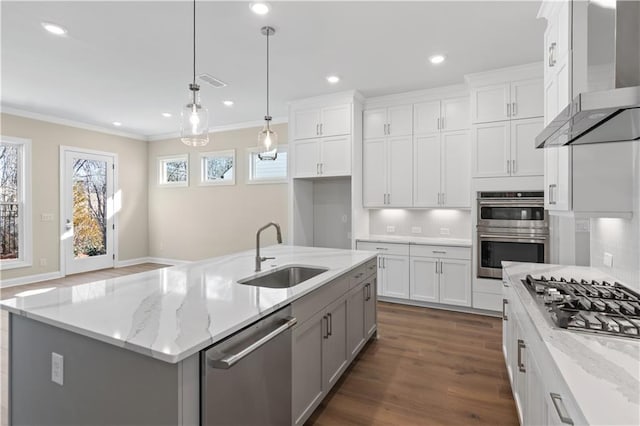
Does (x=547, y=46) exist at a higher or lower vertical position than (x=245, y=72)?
lower

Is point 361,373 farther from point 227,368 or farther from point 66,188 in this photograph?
point 66,188

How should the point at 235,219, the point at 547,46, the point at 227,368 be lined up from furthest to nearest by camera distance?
1. the point at 235,219
2. the point at 547,46
3. the point at 227,368

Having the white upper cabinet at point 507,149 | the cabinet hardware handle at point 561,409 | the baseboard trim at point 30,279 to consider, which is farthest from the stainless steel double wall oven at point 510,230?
the baseboard trim at point 30,279

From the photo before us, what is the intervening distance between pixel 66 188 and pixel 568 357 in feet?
24.9

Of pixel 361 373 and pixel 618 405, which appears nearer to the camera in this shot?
pixel 618 405

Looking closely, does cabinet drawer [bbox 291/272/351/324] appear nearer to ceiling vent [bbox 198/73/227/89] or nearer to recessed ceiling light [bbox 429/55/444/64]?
recessed ceiling light [bbox 429/55/444/64]

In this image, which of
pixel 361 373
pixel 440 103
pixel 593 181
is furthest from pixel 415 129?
pixel 361 373

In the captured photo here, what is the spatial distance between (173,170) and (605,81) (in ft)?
24.7

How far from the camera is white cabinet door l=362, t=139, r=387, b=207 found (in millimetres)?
4809

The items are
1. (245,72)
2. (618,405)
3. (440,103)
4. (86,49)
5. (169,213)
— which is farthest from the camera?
(169,213)

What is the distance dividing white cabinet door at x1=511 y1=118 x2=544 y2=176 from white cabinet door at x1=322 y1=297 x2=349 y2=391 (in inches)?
111

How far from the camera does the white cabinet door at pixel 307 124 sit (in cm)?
495

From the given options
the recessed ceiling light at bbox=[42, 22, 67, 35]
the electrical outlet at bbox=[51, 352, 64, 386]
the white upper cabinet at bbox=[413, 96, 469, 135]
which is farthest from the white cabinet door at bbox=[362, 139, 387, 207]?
the electrical outlet at bbox=[51, 352, 64, 386]

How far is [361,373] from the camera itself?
2.67 meters
